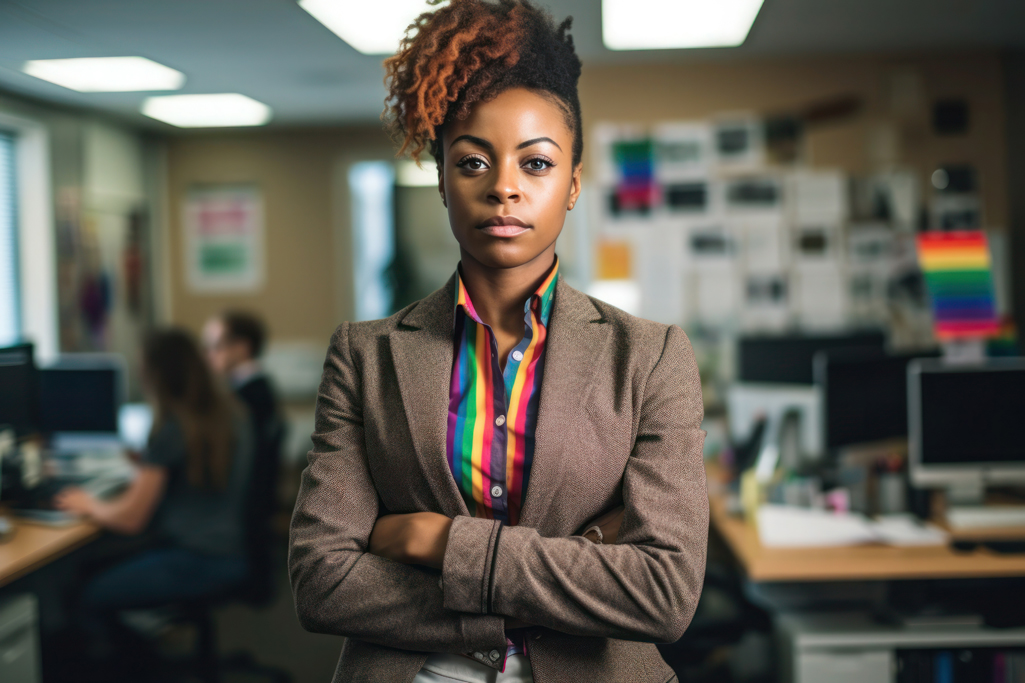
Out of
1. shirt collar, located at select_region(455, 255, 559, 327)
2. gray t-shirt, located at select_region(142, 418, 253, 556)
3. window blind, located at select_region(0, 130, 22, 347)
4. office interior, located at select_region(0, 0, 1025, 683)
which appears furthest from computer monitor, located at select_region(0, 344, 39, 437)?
shirt collar, located at select_region(455, 255, 559, 327)

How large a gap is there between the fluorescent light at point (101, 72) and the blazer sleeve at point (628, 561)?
168cm

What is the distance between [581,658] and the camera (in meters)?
0.89

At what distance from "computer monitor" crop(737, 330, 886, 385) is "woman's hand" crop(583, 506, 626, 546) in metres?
2.25

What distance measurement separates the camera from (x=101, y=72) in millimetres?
1979

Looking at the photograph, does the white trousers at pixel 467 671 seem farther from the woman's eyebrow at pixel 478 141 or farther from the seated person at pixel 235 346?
the seated person at pixel 235 346

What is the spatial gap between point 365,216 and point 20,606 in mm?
3561

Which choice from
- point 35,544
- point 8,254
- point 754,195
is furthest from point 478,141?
point 754,195

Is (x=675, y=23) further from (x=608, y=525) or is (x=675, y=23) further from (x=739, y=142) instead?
(x=608, y=525)

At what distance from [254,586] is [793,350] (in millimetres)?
2275

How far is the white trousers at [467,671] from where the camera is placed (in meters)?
0.88

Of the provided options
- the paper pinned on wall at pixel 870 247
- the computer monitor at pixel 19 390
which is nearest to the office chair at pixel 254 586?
the computer monitor at pixel 19 390

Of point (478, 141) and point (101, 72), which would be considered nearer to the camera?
point (478, 141)

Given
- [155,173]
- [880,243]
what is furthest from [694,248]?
[155,173]

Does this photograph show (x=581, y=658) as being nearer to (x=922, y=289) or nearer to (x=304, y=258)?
(x=922, y=289)
